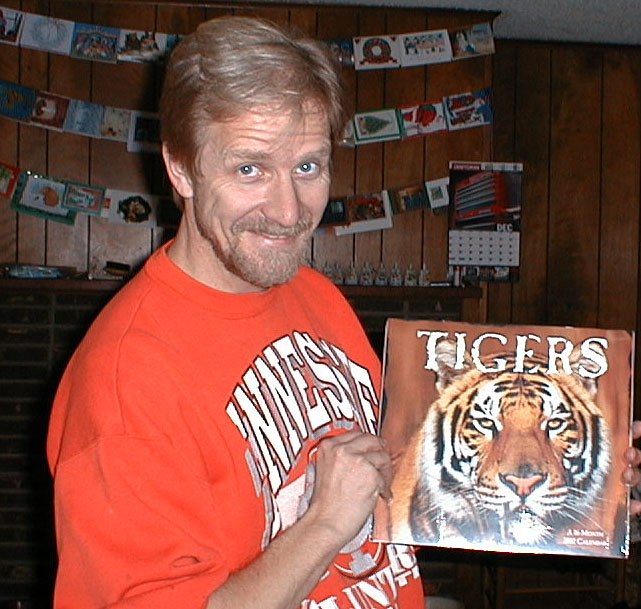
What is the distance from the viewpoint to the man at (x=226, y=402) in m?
0.84

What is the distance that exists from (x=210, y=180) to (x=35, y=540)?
2649mm

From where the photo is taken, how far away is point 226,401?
97cm

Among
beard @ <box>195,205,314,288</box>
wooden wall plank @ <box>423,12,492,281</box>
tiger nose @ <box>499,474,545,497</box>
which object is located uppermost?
wooden wall plank @ <box>423,12,492,281</box>

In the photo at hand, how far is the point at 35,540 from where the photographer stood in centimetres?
320

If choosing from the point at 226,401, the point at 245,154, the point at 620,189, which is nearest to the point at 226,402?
the point at 226,401

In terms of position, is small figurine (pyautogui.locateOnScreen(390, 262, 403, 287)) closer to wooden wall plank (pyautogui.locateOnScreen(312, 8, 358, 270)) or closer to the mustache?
wooden wall plank (pyautogui.locateOnScreen(312, 8, 358, 270))

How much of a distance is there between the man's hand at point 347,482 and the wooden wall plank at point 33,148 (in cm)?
272

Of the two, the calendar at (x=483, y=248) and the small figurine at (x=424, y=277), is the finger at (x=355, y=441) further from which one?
the calendar at (x=483, y=248)

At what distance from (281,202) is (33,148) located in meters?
2.74

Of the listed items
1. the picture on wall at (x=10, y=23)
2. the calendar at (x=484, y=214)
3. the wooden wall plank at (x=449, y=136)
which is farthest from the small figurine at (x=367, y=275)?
the picture on wall at (x=10, y=23)

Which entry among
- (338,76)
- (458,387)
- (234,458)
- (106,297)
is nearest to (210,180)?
(338,76)

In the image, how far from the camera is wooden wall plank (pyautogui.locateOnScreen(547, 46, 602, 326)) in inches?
150

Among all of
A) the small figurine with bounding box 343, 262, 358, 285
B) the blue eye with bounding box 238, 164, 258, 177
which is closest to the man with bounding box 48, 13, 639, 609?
the blue eye with bounding box 238, 164, 258, 177

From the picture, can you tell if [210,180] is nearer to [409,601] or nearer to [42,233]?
[409,601]
